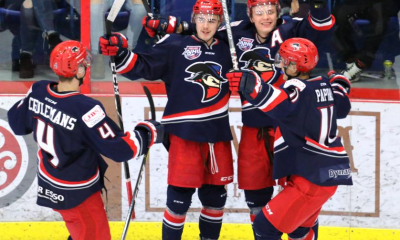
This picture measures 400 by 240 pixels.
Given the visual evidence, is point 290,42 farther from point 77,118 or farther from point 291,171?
point 77,118

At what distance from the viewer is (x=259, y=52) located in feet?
13.3

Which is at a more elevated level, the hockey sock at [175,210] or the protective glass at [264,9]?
the protective glass at [264,9]

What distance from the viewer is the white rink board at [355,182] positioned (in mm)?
4691

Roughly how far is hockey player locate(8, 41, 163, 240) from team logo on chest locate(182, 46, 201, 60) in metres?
0.50

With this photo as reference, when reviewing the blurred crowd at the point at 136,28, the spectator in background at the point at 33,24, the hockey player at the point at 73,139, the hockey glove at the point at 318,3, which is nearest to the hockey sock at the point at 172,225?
the hockey player at the point at 73,139

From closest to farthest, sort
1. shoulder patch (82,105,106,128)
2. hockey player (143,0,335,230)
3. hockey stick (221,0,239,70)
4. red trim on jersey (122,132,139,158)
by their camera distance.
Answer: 1. shoulder patch (82,105,106,128)
2. red trim on jersey (122,132,139,158)
3. hockey stick (221,0,239,70)
4. hockey player (143,0,335,230)

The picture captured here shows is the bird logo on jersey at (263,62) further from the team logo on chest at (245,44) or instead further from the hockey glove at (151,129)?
the hockey glove at (151,129)

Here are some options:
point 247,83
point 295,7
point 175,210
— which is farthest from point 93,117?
point 295,7

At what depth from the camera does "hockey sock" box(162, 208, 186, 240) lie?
4148mm

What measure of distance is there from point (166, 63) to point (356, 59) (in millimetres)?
1361

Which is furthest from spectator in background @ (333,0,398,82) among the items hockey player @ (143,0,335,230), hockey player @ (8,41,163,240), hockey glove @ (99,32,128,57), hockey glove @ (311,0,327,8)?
hockey player @ (8,41,163,240)

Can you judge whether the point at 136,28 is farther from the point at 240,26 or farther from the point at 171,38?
the point at 240,26

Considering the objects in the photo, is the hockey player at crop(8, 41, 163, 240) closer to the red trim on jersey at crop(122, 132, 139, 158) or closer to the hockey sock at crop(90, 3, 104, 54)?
the red trim on jersey at crop(122, 132, 139, 158)

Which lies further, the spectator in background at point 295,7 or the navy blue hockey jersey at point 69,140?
the spectator in background at point 295,7
